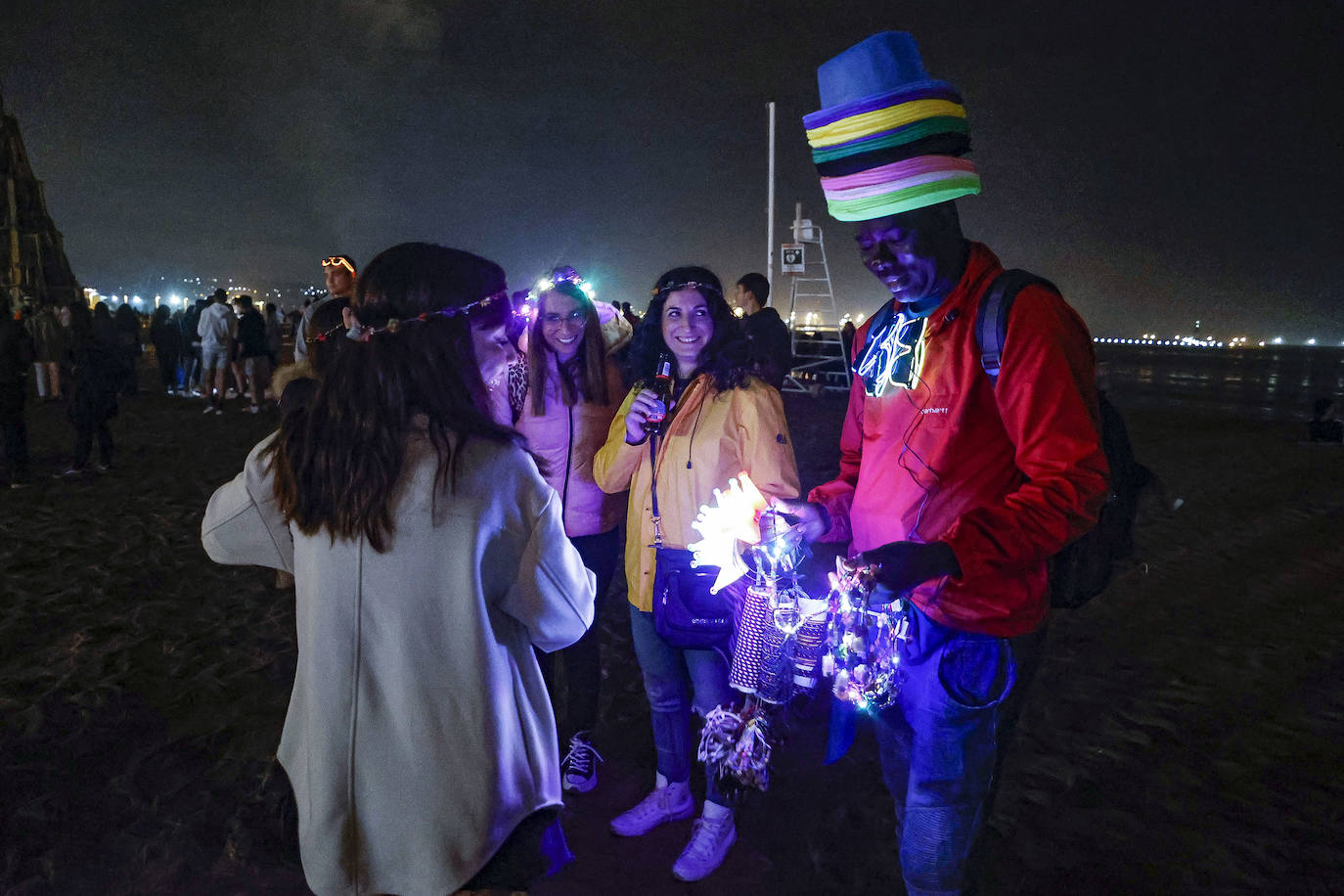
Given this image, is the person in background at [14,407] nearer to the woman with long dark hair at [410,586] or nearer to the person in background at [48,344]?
the person in background at [48,344]

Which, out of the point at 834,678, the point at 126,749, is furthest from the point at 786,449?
the point at 126,749

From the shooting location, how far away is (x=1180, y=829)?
10.2 ft

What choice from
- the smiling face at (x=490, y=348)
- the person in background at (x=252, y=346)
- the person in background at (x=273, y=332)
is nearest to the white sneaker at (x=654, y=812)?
the smiling face at (x=490, y=348)

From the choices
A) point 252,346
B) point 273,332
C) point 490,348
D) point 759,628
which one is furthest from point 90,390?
point 759,628

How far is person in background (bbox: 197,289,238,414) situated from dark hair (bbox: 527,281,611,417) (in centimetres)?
1260

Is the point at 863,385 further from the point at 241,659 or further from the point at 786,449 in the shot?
the point at 241,659

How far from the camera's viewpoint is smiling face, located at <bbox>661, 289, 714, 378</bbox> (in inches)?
114

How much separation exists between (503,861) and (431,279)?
1.26 m

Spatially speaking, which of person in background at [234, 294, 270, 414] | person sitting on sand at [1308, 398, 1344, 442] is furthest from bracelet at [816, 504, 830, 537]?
person sitting on sand at [1308, 398, 1344, 442]

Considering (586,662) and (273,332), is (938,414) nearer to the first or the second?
(586,662)

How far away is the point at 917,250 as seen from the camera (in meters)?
1.73

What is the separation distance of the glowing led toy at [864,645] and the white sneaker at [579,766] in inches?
78.2

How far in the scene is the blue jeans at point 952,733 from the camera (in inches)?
68.0

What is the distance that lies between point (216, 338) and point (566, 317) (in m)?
13.1
